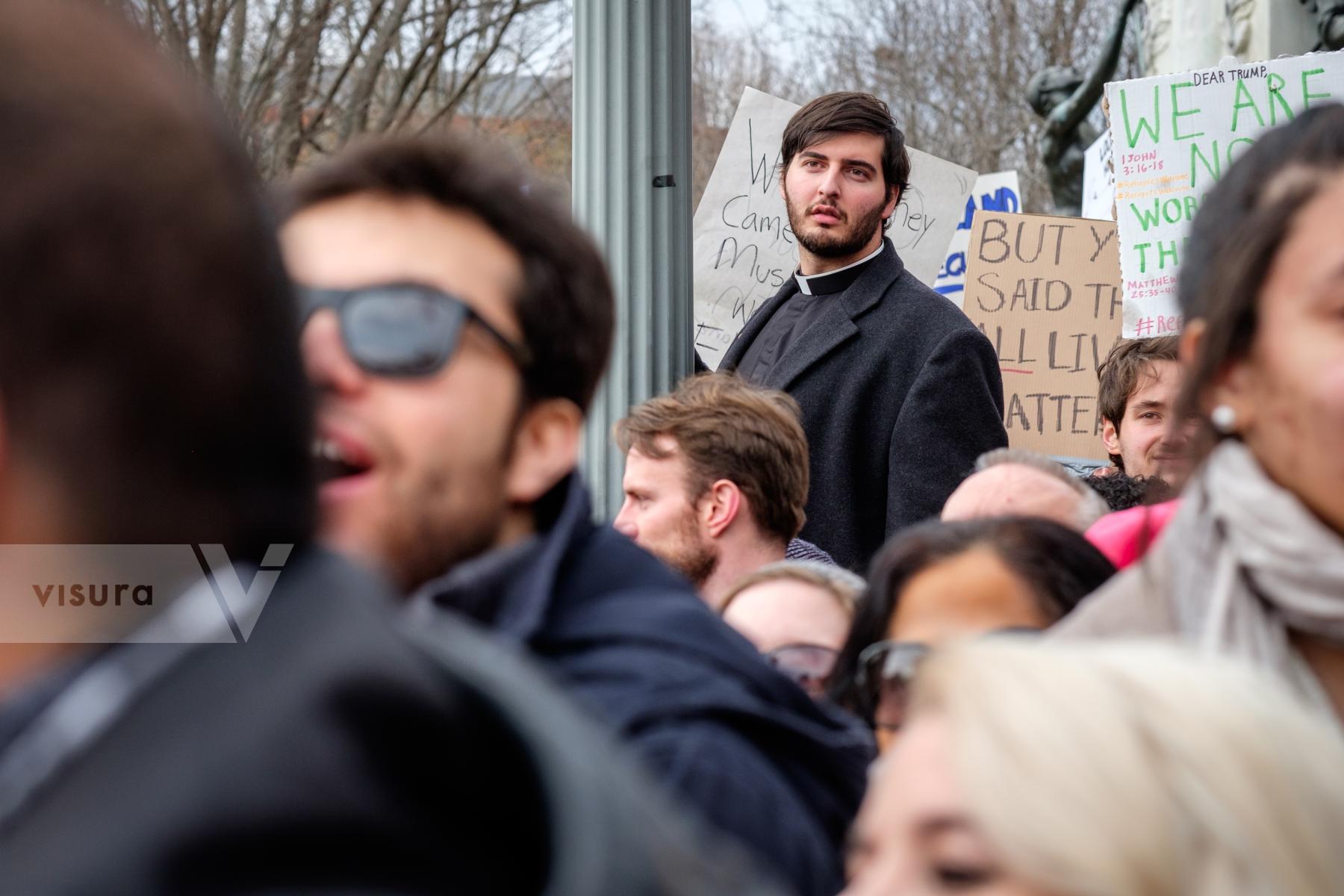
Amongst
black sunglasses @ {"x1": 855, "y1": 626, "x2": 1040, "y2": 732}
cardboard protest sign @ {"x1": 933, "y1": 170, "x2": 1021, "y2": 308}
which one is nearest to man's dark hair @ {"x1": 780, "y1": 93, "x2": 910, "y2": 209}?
black sunglasses @ {"x1": 855, "y1": 626, "x2": 1040, "y2": 732}

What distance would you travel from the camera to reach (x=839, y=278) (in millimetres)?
4461

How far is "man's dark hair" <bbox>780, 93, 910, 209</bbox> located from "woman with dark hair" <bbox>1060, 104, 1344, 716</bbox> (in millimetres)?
2749

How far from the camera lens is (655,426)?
3818 mm

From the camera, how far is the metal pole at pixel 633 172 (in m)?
3.96

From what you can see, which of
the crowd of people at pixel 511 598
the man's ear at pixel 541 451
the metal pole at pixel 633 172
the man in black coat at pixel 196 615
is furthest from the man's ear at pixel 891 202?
the man in black coat at pixel 196 615

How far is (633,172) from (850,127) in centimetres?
80

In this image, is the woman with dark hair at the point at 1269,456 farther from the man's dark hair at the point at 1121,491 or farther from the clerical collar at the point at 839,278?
the clerical collar at the point at 839,278

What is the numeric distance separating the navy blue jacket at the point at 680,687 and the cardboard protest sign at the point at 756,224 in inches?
159

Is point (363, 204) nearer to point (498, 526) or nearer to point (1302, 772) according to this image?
point (498, 526)

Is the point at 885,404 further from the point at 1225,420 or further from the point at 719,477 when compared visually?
the point at 1225,420

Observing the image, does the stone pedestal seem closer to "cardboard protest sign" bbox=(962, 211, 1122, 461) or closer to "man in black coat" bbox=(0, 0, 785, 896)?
"cardboard protest sign" bbox=(962, 211, 1122, 461)

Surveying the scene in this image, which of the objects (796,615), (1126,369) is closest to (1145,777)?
(796,615)

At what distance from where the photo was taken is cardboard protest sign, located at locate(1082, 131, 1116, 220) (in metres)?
8.12

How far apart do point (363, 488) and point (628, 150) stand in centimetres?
254
